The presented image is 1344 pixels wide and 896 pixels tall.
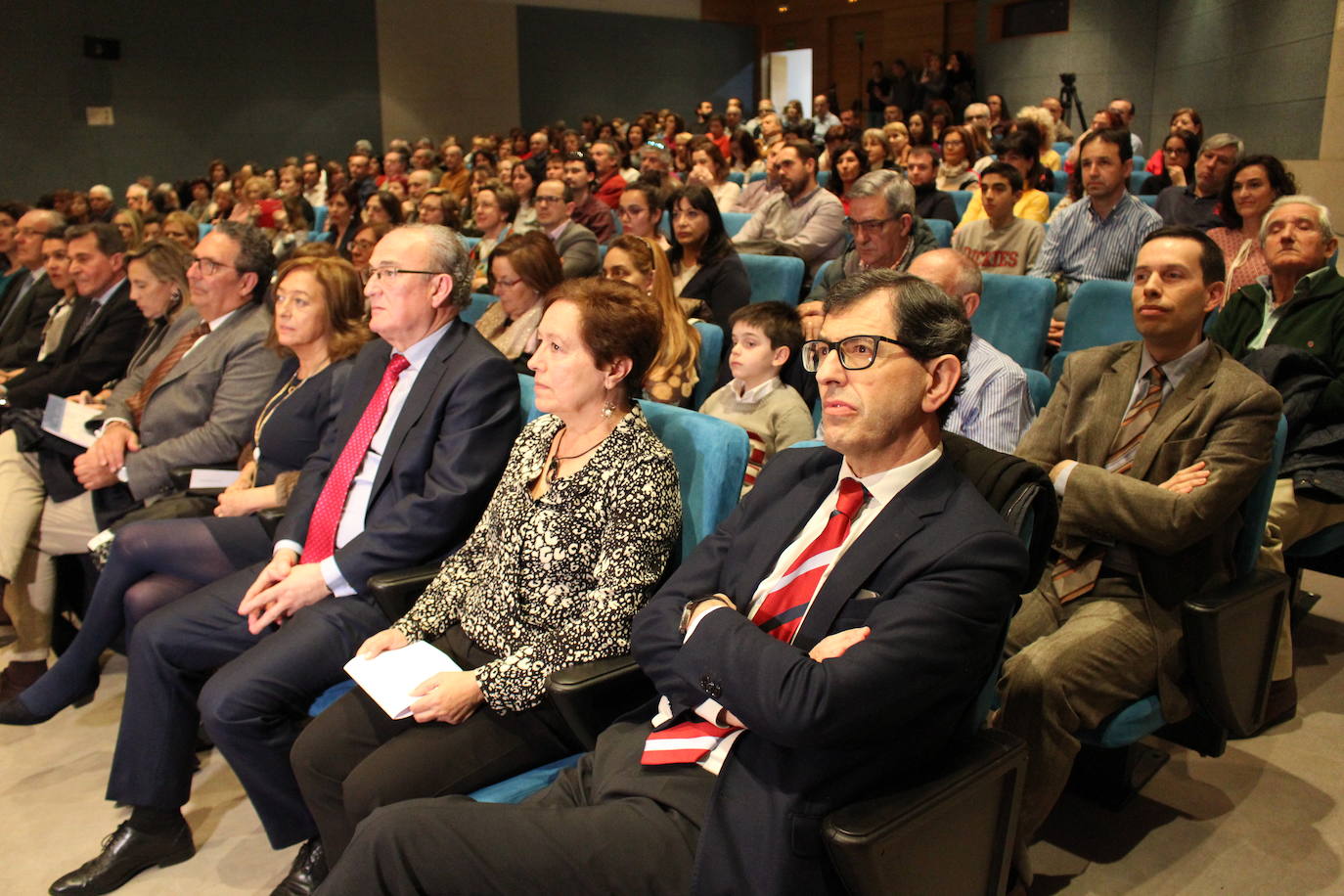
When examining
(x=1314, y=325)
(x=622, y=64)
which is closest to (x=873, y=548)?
(x=1314, y=325)

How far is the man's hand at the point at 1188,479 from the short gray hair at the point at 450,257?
5.15 ft

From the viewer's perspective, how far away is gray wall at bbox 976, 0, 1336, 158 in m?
7.00

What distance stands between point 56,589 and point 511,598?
192 cm

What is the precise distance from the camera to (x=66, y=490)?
3033mm

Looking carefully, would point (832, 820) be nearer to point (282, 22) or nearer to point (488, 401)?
point (488, 401)

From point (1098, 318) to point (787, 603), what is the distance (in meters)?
2.06

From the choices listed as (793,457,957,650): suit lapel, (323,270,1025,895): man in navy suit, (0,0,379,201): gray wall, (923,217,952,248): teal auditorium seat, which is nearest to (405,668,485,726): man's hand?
(323,270,1025,895): man in navy suit

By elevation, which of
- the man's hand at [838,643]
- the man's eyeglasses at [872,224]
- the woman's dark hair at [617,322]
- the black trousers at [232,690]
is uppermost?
the man's eyeglasses at [872,224]

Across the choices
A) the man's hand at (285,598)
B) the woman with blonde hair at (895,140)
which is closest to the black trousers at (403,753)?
the man's hand at (285,598)

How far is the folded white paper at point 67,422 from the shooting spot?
303cm

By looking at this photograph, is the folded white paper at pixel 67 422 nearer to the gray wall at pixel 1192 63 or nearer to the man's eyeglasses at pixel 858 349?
the man's eyeglasses at pixel 858 349

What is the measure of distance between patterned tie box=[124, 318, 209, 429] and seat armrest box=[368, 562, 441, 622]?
1.46m

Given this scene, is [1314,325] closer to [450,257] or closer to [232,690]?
[450,257]

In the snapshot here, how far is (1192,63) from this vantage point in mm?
9078
